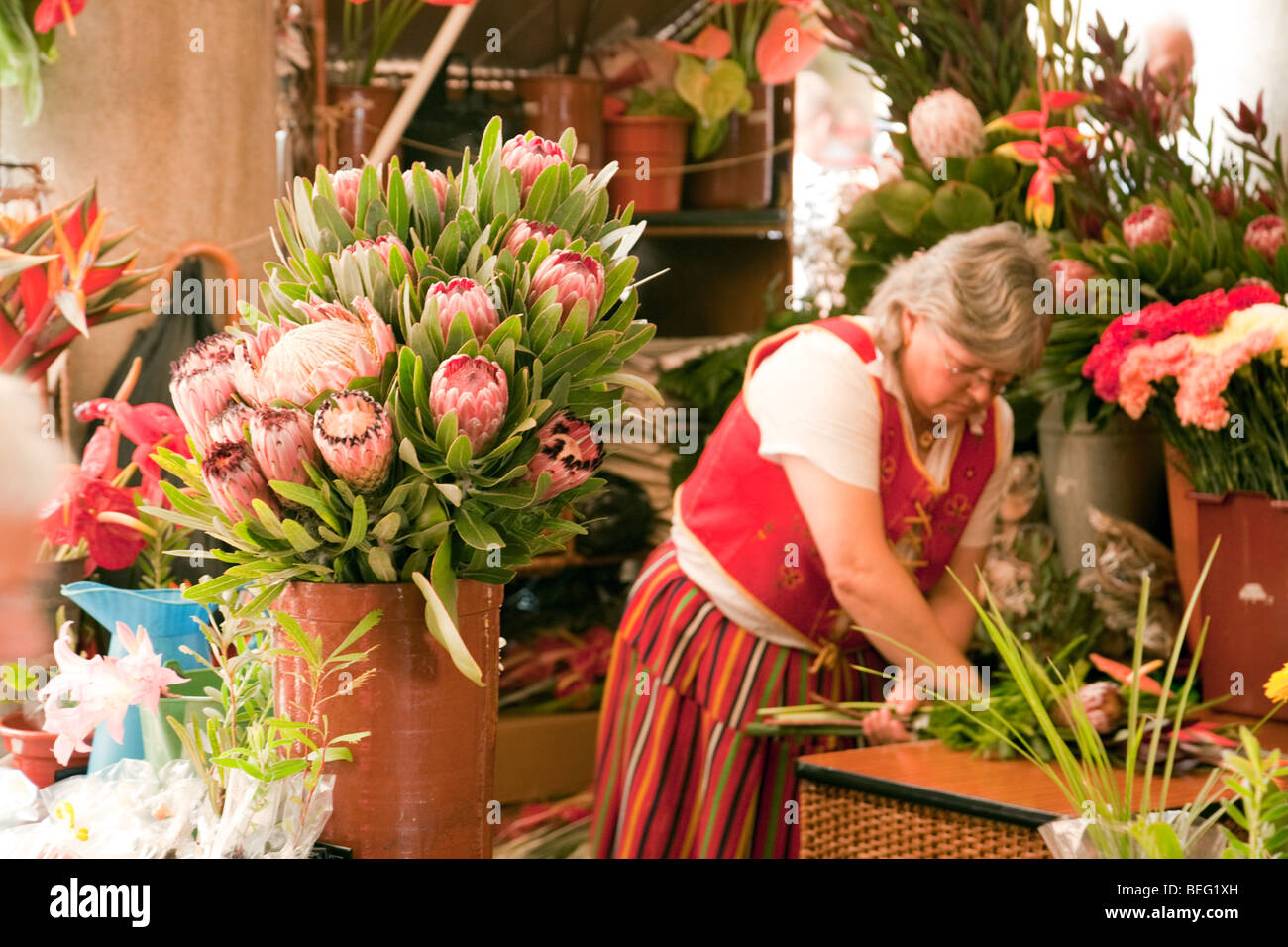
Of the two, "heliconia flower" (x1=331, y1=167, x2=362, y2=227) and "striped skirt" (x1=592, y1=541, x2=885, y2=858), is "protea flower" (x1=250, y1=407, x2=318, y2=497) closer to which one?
"heliconia flower" (x1=331, y1=167, x2=362, y2=227)

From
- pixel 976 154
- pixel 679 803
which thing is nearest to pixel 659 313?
pixel 976 154

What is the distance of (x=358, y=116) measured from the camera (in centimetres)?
178

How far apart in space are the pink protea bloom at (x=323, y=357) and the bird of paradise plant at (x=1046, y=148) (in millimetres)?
1127

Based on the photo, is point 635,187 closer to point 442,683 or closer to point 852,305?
point 852,305

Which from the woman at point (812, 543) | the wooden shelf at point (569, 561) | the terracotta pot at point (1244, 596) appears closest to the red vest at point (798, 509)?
the woman at point (812, 543)

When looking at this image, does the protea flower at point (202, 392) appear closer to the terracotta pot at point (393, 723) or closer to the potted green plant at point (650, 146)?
the terracotta pot at point (393, 723)

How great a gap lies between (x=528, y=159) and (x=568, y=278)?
0.26ft

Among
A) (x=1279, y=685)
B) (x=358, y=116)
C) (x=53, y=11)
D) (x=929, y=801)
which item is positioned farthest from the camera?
(x=358, y=116)

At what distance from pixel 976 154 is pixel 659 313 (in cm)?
64

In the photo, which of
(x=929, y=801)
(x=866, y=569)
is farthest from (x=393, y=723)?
(x=866, y=569)

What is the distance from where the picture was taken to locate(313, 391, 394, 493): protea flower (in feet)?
1.68

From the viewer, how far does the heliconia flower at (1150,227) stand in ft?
4.52

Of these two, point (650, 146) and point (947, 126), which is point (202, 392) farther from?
point (650, 146)
